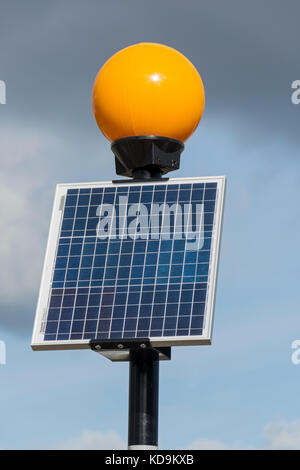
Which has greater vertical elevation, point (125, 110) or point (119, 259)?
point (125, 110)

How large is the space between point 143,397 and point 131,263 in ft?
7.84


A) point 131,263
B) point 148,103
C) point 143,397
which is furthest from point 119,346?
point 148,103

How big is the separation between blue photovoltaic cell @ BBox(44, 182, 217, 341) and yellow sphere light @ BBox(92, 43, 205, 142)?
3.65 ft

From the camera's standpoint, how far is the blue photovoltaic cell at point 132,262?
717 inches

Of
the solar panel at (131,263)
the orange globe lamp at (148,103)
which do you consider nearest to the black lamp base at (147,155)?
the orange globe lamp at (148,103)

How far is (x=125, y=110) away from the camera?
63.7 ft

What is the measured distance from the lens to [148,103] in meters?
19.3

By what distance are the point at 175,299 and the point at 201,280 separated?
56 cm

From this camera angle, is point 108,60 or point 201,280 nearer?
point 201,280

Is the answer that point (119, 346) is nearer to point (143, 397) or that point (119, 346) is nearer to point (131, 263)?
point (143, 397)
